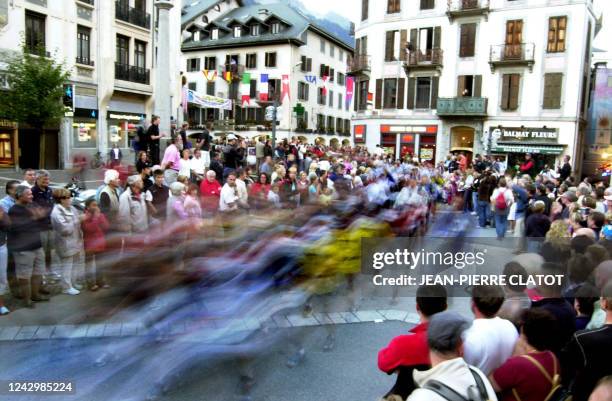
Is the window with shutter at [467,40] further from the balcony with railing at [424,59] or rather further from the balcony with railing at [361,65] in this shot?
the balcony with railing at [361,65]

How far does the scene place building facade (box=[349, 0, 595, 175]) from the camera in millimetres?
30344

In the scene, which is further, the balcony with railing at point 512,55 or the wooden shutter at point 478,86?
the wooden shutter at point 478,86

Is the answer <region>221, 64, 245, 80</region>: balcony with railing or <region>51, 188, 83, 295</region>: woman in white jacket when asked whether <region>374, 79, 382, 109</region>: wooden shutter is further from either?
<region>51, 188, 83, 295</region>: woman in white jacket

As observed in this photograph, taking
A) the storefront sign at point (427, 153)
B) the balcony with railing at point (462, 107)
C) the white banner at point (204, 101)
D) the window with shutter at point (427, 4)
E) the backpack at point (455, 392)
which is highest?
the window with shutter at point (427, 4)

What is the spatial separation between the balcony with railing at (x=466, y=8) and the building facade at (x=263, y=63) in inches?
644

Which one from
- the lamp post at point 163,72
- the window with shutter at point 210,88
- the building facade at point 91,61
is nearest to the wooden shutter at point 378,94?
the building facade at point 91,61

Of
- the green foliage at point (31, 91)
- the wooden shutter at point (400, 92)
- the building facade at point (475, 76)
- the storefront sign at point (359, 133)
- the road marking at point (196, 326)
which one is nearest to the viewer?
the road marking at point (196, 326)

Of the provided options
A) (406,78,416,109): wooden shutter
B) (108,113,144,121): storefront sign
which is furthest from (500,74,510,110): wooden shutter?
(108,113,144,121): storefront sign

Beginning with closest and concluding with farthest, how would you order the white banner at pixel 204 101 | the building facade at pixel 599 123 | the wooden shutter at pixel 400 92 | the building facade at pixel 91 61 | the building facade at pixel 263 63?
1. the white banner at pixel 204 101
2. the building facade at pixel 91 61
3. the wooden shutter at pixel 400 92
4. the building facade at pixel 599 123
5. the building facade at pixel 263 63

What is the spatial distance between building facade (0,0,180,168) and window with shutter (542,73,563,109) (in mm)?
23816

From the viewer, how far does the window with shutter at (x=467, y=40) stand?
1281 inches

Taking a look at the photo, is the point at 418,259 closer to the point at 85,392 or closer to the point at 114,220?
the point at 85,392

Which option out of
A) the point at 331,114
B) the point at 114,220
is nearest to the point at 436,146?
the point at 331,114

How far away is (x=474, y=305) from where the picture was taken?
334cm
